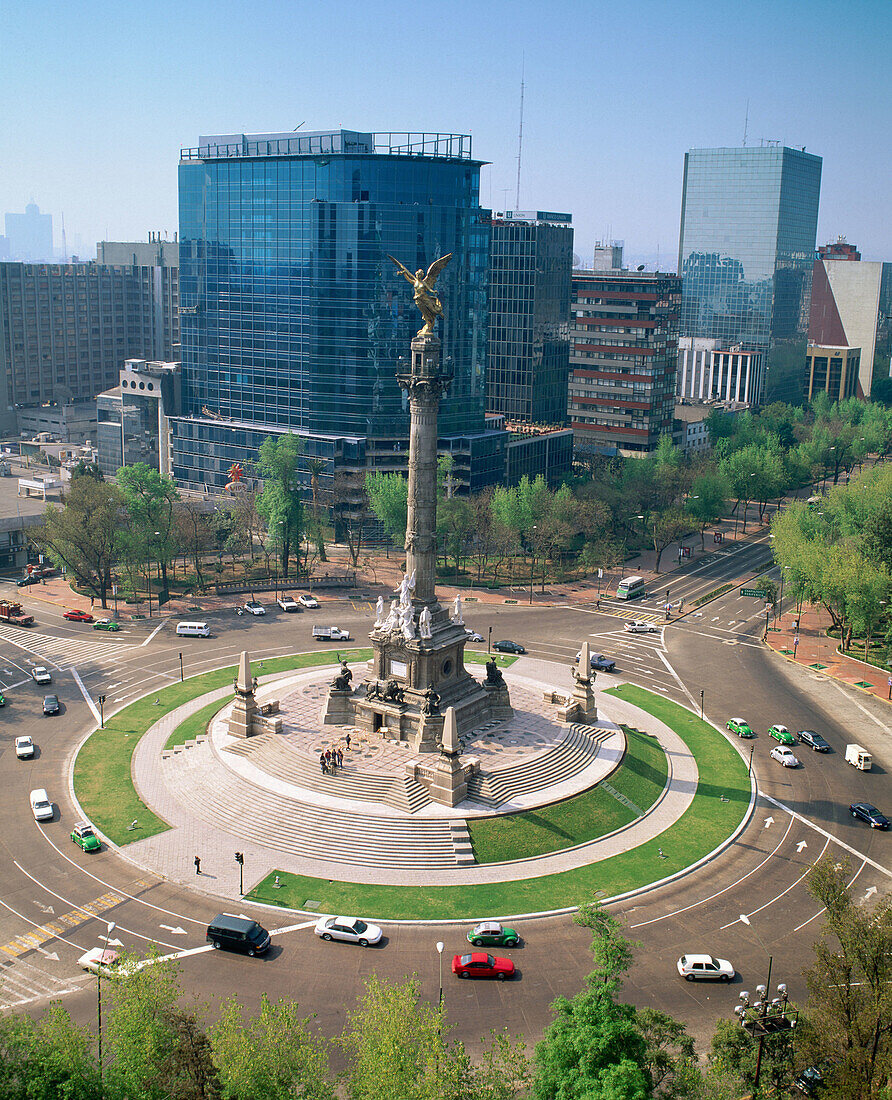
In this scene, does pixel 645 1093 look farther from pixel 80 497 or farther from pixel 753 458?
pixel 753 458

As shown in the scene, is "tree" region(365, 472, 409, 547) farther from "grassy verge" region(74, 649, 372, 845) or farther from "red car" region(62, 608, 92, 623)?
"red car" region(62, 608, 92, 623)

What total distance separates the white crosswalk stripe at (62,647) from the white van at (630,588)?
65.3 m

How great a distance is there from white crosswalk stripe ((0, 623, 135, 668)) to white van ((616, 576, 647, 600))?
214 feet

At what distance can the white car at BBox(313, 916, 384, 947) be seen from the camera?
63281mm

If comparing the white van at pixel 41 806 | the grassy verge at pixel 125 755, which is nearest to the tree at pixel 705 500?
the grassy verge at pixel 125 755

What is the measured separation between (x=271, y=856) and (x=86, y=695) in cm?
3764

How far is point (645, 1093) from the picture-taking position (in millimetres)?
43125

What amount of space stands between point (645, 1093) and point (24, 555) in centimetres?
13008

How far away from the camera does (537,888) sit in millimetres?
70375

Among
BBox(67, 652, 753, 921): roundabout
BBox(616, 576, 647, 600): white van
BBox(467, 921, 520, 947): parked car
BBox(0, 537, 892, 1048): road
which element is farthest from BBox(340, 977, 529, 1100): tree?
BBox(616, 576, 647, 600): white van

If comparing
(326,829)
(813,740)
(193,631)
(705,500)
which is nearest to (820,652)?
(813,740)

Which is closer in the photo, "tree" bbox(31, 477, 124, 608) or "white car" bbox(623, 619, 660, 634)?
"tree" bbox(31, 477, 124, 608)

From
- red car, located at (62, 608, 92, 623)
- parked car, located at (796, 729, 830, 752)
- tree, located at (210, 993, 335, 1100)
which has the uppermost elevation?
tree, located at (210, 993, 335, 1100)

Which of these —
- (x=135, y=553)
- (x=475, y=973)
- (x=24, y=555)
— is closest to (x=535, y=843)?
(x=475, y=973)
